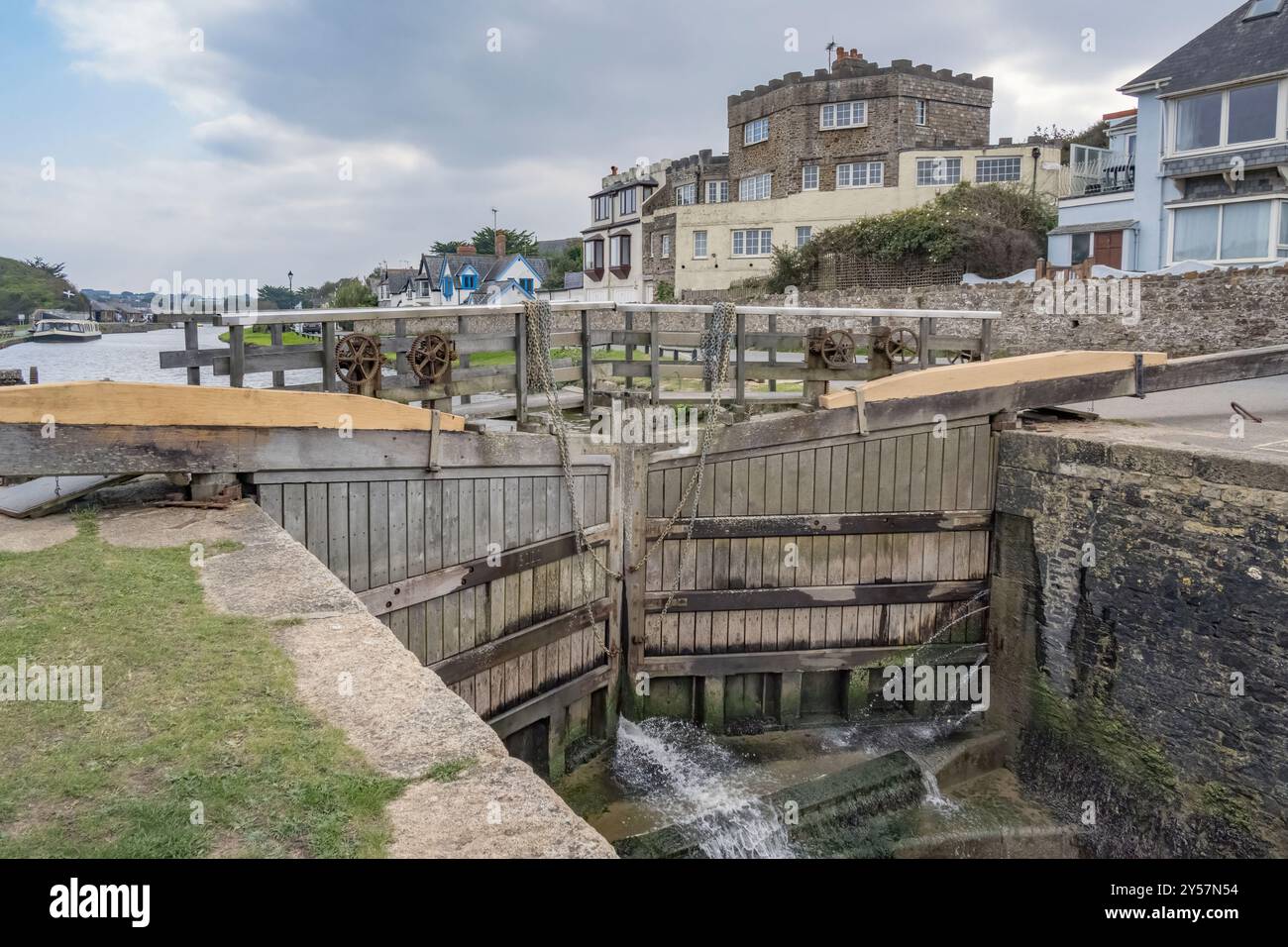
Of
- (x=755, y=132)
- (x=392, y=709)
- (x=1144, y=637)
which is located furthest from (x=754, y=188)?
(x=392, y=709)

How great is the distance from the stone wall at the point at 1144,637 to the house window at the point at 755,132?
107 feet

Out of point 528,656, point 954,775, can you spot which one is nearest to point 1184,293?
point 954,775

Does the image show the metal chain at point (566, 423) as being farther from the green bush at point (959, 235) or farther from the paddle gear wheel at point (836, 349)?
the green bush at point (959, 235)

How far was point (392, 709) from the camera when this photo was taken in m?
3.55

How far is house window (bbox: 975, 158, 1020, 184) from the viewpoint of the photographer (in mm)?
35219

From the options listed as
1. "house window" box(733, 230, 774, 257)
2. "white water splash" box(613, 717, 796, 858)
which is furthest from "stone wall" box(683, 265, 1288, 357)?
"house window" box(733, 230, 774, 257)

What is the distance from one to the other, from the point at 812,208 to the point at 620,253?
15.0 metres

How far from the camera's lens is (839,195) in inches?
1464

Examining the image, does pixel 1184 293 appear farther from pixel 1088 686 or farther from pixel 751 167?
pixel 751 167

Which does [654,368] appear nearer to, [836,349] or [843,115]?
[836,349]

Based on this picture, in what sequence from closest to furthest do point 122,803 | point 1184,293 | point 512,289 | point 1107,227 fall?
point 122,803
point 1184,293
point 1107,227
point 512,289

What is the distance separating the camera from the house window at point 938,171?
35.9 meters

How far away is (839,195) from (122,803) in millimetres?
37440

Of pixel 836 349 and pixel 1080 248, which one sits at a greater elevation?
pixel 1080 248
